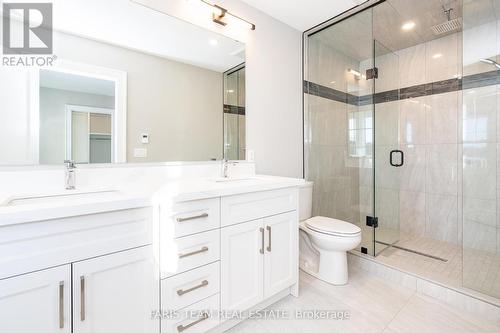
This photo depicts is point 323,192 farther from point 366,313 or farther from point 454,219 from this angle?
point 454,219

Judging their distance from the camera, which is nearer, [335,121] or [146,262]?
[146,262]

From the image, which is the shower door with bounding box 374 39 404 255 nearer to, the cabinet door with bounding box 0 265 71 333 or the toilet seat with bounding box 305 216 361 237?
the toilet seat with bounding box 305 216 361 237

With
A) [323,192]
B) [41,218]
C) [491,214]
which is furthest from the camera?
[323,192]

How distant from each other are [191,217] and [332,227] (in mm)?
1275

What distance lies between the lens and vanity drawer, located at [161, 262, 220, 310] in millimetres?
1120

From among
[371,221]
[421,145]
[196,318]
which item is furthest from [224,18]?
[421,145]

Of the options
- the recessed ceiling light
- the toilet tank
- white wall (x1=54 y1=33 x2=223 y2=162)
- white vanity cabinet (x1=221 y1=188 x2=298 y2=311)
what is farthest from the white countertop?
the recessed ceiling light

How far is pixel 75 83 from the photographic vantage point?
1303 mm

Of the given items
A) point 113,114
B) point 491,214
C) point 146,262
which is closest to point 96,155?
point 113,114

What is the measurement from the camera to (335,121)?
2.67m

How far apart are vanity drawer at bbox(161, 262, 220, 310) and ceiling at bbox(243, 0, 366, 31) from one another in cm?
213

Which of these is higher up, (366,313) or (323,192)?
(323,192)

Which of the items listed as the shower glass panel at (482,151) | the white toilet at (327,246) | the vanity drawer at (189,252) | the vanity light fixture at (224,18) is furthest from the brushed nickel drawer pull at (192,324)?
the vanity light fixture at (224,18)

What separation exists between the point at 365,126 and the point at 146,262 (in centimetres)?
235
